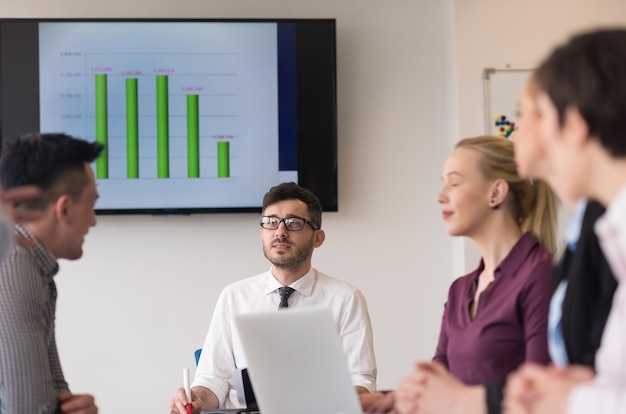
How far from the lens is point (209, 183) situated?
432 centimetres

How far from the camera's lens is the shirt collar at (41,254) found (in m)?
2.16

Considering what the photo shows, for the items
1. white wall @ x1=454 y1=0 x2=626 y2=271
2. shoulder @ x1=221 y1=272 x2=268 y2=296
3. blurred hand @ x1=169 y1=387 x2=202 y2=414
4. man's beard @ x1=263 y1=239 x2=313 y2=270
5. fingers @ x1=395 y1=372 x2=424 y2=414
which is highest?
white wall @ x1=454 y1=0 x2=626 y2=271

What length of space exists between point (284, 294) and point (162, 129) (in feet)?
4.35

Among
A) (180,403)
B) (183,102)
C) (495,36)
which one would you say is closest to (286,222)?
(180,403)

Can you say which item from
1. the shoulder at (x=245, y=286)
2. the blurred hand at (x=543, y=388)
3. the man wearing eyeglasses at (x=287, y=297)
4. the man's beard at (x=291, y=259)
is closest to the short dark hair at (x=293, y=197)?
the man wearing eyeglasses at (x=287, y=297)

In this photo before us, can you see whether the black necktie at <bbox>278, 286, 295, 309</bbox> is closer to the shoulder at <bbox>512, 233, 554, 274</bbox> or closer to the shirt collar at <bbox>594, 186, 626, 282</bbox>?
the shoulder at <bbox>512, 233, 554, 274</bbox>

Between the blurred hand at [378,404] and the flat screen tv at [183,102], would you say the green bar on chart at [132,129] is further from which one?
the blurred hand at [378,404]

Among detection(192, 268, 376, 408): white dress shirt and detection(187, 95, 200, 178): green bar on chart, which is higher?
detection(187, 95, 200, 178): green bar on chart

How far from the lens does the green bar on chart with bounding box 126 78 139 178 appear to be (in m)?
4.29

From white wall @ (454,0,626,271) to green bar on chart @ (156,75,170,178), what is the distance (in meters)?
1.43

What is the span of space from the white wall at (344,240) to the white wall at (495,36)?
92mm

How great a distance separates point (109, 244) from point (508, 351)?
2642 millimetres

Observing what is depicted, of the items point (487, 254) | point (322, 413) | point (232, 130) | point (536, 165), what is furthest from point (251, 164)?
point (536, 165)

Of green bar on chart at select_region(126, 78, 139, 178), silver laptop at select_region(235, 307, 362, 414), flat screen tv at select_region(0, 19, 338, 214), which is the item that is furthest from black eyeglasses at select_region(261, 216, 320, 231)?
silver laptop at select_region(235, 307, 362, 414)
